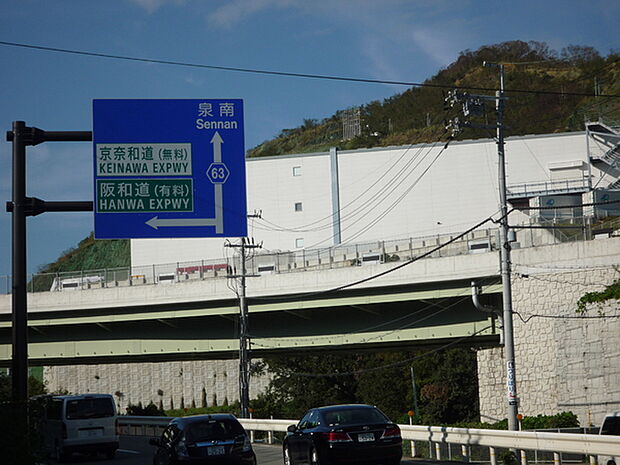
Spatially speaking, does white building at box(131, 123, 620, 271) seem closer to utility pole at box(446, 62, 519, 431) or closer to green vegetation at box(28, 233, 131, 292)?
green vegetation at box(28, 233, 131, 292)

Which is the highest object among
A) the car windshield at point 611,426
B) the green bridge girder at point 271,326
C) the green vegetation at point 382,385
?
the green bridge girder at point 271,326

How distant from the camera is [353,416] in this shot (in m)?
20.0

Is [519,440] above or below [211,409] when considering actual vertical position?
above

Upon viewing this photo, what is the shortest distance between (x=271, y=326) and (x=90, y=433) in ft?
73.6

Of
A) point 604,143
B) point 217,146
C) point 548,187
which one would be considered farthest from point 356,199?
point 217,146

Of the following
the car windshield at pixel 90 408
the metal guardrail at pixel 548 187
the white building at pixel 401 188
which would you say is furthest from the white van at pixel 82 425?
the metal guardrail at pixel 548 187

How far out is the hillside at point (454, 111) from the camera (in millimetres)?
135500

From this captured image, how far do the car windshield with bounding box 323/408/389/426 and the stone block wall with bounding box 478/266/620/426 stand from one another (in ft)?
69.3

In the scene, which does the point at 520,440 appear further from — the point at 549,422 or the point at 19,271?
the point at 549,422

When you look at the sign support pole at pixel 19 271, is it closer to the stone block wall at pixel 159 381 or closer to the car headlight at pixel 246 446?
the car headlight at pixel 246 446

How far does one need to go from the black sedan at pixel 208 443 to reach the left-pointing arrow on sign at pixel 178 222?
4.39m

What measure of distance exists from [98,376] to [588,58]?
354ft

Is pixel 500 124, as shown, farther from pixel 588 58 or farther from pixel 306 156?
pixel 588 58

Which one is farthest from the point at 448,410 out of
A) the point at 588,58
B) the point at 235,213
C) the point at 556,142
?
the point at 588,58
